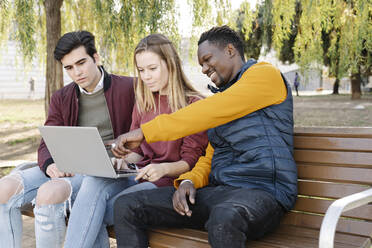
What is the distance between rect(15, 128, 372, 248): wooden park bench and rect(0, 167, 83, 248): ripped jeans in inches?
5.2

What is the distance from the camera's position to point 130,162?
270cm

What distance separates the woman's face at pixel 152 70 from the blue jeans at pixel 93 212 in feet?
2.03

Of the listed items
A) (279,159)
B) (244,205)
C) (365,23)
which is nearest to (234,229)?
(244,205)

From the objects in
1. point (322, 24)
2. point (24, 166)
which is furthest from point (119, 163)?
point (322, 24)

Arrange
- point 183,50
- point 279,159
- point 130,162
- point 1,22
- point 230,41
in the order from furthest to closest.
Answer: point 1,22 → point 183,50 → point 130,162 → point 230,41 → point 279,159

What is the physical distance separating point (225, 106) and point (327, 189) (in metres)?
0.82

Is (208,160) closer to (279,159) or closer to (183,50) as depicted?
(279,159)

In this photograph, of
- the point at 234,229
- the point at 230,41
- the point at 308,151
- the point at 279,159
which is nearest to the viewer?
the point at 234,229

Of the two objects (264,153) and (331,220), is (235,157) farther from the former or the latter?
(331,220)

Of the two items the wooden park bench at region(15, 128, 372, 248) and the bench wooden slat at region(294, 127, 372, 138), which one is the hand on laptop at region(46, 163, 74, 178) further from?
the bench wooden slat at region(294, 127, 372, 138)

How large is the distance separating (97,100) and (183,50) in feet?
10.2

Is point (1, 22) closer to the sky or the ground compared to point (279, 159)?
closer to the sky

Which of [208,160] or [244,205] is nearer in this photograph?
[244,205]

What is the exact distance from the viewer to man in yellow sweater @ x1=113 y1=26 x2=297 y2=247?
2064 mm
